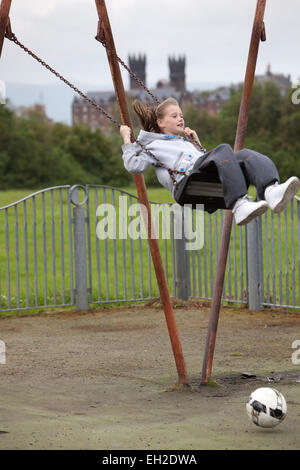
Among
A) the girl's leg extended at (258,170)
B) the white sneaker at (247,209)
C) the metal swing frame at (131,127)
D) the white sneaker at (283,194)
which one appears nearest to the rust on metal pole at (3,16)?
the metal swing frame at (131,127)

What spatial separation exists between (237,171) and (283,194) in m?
0.41

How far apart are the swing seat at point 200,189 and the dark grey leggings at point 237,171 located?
134 mm

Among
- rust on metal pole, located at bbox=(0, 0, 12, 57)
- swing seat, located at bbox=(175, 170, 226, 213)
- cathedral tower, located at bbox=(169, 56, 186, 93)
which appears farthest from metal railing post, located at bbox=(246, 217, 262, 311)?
cathedral tower, located at bbox=(169, 56, 186, 93)

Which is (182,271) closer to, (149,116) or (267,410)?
(149,116)

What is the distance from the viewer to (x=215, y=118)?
207 ft

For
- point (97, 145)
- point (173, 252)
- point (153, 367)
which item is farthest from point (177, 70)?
point (153, 367)

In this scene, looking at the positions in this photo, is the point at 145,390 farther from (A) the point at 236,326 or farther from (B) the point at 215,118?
(B) the point at 215,118

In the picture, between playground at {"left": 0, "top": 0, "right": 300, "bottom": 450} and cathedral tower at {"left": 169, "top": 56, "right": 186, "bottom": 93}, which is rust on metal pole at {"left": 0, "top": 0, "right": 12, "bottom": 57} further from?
cathedral tower at {"left": 169, "top": 56, "right": 186, "bottom": 93}

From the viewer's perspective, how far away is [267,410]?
16.6ft

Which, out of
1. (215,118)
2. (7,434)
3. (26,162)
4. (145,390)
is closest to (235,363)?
(145,390)

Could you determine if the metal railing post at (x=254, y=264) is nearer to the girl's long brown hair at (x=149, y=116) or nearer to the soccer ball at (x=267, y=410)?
the girl's long brown hair at (x=149, y=116)

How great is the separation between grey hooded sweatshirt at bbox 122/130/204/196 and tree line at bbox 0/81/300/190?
4036 centimetres

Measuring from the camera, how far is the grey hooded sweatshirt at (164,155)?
5.94m
